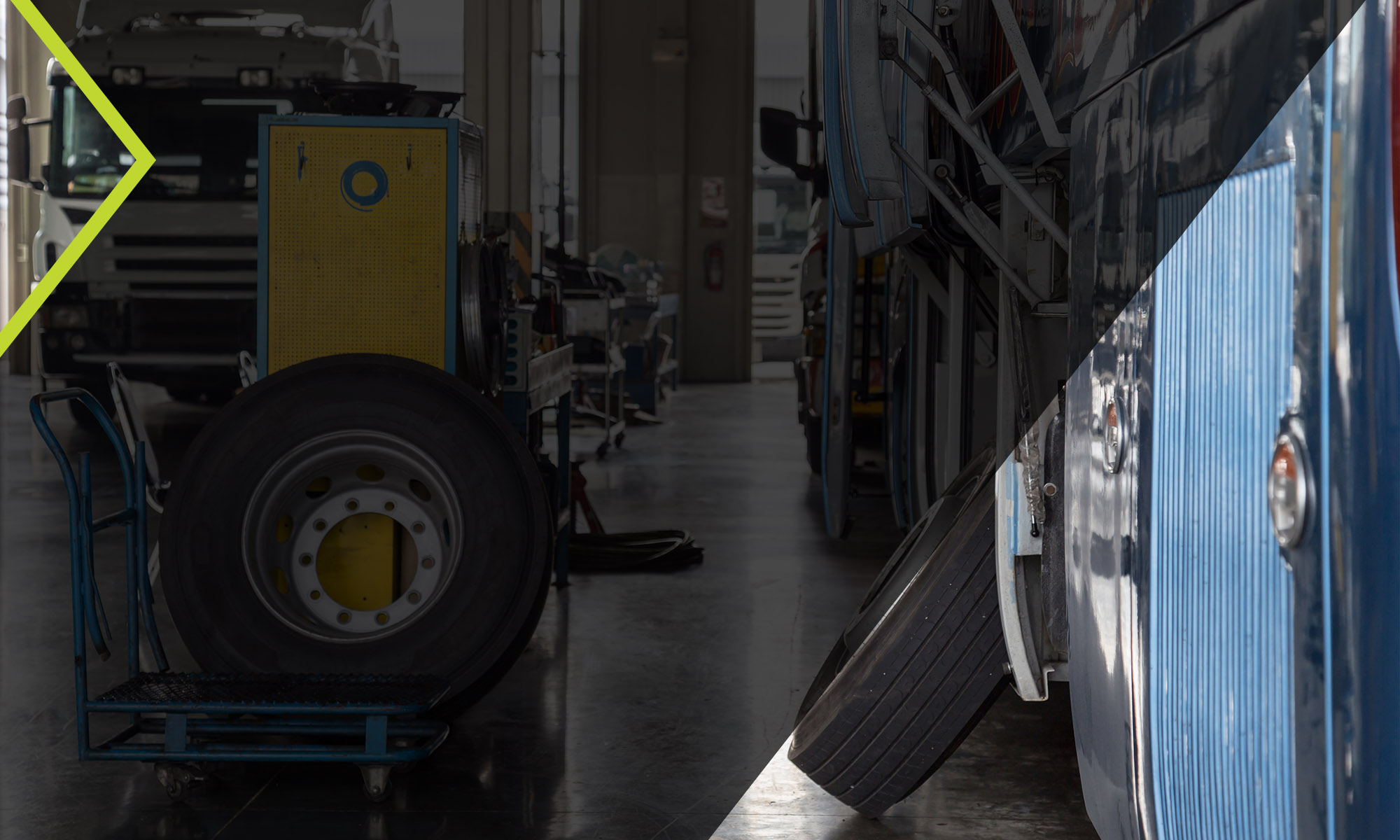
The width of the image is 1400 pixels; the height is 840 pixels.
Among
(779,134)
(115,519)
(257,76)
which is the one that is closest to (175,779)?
(115,519)

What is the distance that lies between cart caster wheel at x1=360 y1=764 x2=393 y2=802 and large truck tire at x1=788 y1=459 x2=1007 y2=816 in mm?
1043

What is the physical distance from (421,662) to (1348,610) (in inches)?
115

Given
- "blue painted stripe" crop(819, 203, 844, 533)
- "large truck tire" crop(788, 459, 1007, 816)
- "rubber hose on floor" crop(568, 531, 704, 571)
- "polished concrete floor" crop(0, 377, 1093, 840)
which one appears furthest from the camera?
"rubber hose on floor" crop(568, 531, 704, 571)

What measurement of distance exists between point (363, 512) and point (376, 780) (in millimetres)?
914

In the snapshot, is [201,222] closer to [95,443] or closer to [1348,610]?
[95,443]

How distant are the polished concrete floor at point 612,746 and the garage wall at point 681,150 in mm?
10930

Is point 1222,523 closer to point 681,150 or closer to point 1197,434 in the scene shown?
point 1197,434

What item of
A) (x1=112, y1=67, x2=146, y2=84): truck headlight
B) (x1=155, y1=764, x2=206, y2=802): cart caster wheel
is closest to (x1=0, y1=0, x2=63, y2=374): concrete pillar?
(x1=112, y1=67, x2=146, y2=84): truck headlight

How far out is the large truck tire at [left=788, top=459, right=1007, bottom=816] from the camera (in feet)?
9.53

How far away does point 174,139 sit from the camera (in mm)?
9344

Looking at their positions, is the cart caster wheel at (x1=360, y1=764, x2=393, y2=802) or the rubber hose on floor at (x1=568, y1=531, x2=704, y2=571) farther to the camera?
the rubber hose on floor at (x1=568, y1=531, x2=704, y2=571)

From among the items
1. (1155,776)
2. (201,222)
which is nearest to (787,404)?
(201,222)

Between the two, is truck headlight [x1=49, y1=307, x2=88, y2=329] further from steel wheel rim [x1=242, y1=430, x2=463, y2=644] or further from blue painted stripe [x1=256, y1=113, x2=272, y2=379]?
steel wheel rim [x1=242, y1=430, x2=463, y2=644]

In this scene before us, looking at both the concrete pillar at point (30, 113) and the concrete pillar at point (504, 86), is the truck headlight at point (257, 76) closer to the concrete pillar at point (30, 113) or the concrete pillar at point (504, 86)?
the concrete pillar at point (504, 86)
